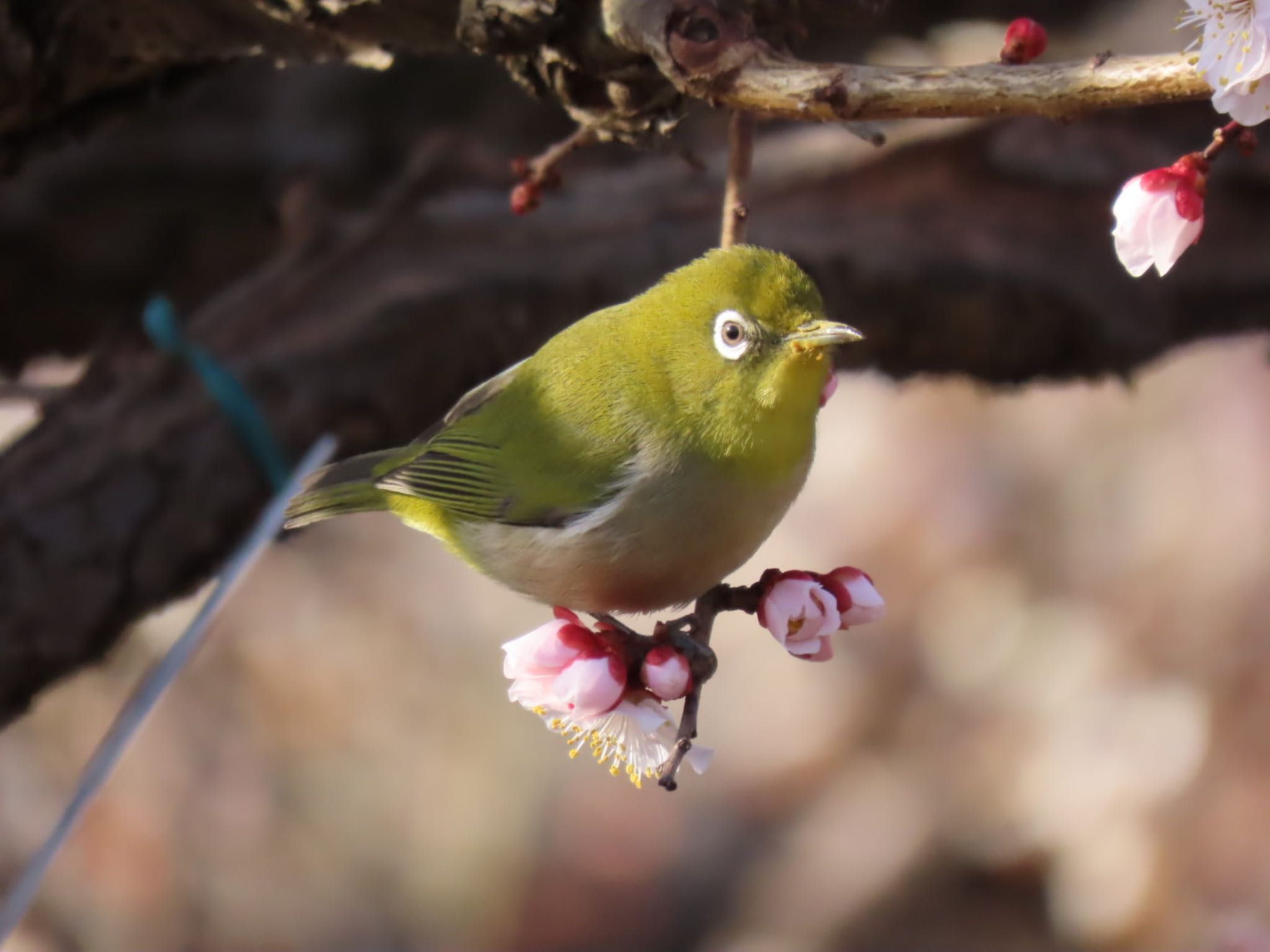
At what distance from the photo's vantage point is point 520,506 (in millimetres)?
1594

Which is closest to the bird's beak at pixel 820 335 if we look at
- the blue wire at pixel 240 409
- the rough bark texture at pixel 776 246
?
the rough bark texture at pixel 776 246

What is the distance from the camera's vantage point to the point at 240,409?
246 centimetres

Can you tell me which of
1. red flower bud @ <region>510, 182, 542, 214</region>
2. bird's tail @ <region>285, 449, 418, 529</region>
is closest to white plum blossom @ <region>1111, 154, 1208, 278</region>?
red flower bud @ <region>510, 182, 542, 214</region>

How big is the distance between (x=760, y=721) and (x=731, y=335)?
2.76 meters

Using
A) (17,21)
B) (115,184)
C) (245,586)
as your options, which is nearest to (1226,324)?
(17,21)

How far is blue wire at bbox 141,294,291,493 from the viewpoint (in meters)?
2.44

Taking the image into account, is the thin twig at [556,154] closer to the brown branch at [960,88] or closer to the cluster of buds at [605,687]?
the brown branch at [960,88]

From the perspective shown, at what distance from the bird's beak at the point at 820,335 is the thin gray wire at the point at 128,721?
872 millimetres

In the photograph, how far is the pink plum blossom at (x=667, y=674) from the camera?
1.20 metres

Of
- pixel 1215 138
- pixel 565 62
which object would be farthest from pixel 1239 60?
pixel 565 62

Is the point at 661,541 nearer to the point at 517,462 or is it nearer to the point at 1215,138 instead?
the point at 517,462

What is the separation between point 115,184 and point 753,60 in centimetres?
252

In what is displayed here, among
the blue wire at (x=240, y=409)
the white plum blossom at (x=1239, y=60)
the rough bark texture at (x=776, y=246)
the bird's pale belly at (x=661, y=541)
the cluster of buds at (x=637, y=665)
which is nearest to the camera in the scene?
the white plum blossom at (x=1239, y=60)

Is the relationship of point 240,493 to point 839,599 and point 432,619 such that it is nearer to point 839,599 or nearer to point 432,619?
point 839,599
